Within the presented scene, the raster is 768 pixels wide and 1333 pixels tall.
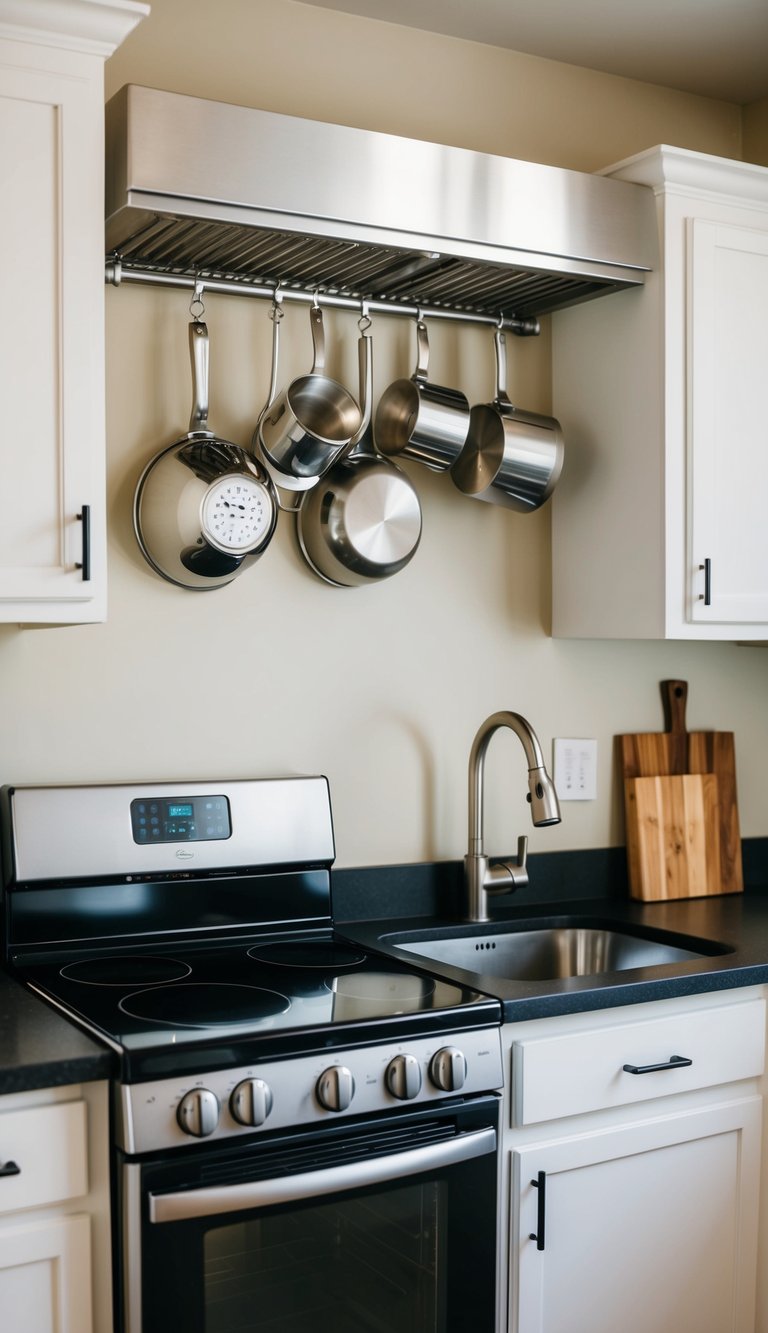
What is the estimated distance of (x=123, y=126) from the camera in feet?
6.16

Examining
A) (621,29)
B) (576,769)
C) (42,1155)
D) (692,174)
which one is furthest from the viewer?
(576,769)

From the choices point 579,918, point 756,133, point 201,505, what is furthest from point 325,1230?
point 756,133

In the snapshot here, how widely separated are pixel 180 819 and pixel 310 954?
0.31 meters

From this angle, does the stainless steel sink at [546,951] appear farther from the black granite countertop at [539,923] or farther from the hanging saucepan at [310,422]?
the hanging saucepan at [310,422]

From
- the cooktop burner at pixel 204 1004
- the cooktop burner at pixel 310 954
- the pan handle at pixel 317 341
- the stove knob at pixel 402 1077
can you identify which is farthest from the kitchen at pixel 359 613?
the stove knob at pixel 402 1077

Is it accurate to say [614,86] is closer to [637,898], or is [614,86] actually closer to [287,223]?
[287,223]

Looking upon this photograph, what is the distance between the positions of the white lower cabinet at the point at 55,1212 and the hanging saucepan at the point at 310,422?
1.08m

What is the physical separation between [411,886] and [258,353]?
1.02 m

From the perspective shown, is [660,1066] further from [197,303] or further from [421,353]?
[197,303]

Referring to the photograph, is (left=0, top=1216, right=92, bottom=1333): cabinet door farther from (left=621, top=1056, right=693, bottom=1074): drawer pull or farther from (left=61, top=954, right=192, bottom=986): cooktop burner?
(left=621, top=1056, right=693, bottom=1074): drawer pull

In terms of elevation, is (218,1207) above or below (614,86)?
below

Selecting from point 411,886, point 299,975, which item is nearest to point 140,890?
point 299,975

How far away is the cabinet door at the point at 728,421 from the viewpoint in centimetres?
236

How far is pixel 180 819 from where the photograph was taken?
7.03 ft
